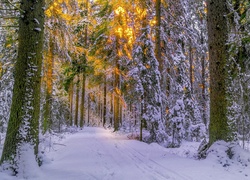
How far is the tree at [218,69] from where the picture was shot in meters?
6.81

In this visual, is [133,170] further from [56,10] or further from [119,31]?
[119,31]

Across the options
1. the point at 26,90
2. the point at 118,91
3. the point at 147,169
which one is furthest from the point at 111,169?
the point at 118,91

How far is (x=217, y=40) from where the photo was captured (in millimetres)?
7117

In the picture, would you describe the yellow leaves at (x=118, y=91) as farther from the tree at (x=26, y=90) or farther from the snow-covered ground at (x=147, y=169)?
the tree at (x=26, y=90)

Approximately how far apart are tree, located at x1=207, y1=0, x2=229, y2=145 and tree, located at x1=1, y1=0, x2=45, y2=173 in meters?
5.20

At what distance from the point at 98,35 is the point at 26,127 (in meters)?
14.3

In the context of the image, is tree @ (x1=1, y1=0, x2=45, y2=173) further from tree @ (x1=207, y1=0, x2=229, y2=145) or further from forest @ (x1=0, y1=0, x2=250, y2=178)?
tree @ (x1=207, y1=0, x2=229, y2=145)

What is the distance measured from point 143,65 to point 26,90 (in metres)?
7.61

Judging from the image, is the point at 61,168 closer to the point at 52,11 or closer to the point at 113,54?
the point at 52,11

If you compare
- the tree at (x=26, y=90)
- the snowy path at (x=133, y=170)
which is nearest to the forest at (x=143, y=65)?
the tree at (x=26, y=90)

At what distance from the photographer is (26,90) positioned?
5.49 meters

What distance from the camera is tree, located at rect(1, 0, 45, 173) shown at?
17.2 feet

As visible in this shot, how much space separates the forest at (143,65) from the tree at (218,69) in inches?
1.1

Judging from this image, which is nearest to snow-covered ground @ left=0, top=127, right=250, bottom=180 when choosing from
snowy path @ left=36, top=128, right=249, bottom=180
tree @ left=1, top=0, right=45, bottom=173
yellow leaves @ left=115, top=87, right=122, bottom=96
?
snowy path @ left=36, top=128, right=249, bottom=180
